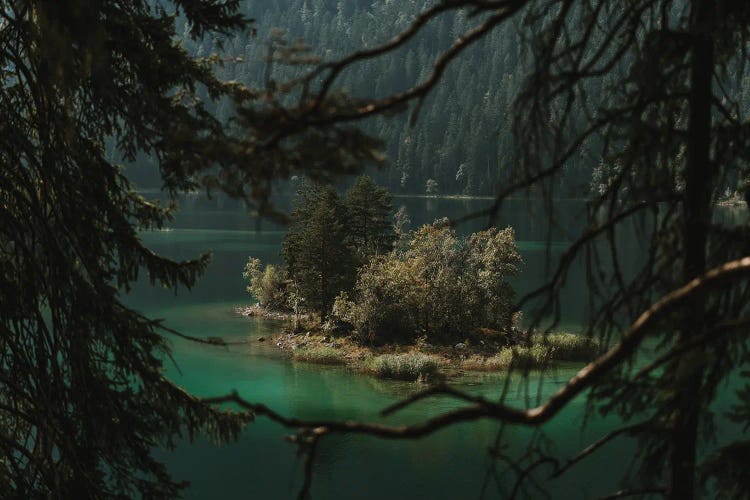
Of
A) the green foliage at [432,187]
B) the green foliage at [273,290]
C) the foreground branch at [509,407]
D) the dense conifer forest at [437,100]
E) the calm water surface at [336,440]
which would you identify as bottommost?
the calm water surface at [336,440]

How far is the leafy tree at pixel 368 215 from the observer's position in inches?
1500

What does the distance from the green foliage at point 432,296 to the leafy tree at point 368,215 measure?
A: 6.38m

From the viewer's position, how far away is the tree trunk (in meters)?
2.59

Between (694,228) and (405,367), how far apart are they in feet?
78.8

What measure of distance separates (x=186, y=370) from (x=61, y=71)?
79.2ft

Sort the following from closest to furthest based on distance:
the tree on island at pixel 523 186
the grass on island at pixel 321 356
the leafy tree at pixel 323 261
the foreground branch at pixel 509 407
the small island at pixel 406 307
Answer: the foreground branch at pixel 509 407
the tree on island at pixel 523 186
the small island at pixel 406 307
the grass on island at pixel 321 356
the leafy tree at pixel 323 261

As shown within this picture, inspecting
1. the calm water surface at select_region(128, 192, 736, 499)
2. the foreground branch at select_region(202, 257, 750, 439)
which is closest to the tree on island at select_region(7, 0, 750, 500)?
the foreground branch at select_region(202, 257, 750, 439)

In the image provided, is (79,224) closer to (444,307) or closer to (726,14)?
(726,14)

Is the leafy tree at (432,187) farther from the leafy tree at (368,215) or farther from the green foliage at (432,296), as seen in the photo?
the green foliage at (432,296)

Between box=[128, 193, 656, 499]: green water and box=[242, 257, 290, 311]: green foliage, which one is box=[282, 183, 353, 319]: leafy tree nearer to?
box=[128, 193, 656, 499]: green water

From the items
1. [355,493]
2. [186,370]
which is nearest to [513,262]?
[186,370]

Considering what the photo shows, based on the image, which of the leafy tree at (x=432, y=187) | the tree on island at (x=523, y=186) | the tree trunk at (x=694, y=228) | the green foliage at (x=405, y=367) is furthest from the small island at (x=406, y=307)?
the leafy tree at (x=432, y=187)

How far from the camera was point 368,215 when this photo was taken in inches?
1524

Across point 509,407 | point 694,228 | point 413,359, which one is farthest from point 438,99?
point 509,407
